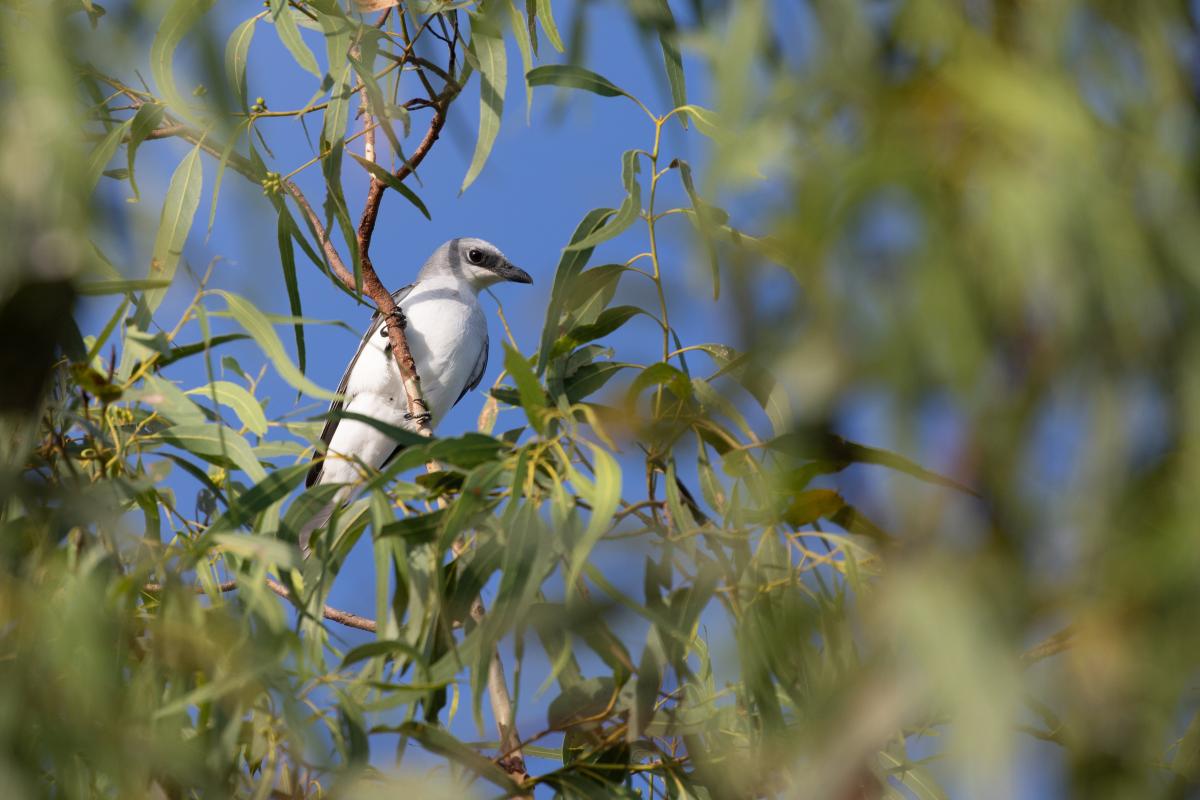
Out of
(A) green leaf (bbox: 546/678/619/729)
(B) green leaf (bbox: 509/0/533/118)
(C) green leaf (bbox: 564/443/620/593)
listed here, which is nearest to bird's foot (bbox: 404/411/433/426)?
(B) green leaf (bbox: 509/0/533/118)

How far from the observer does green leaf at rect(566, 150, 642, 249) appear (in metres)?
2.35

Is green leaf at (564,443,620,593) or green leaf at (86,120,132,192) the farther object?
green leaf at (86,120,132,192)

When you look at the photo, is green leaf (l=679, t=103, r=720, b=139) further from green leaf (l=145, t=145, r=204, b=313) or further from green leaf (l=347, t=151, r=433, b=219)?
green leaf (l=145, t=145, r=204, b=313)

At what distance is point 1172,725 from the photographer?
123 cm

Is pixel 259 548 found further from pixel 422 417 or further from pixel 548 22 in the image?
pixel 422 417

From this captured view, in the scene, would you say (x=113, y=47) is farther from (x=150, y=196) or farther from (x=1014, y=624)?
(x=1014, y=624)

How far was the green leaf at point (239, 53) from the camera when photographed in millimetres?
2809

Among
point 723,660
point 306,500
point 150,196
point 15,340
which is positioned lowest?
point 723,660

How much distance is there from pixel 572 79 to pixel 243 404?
2.97ft

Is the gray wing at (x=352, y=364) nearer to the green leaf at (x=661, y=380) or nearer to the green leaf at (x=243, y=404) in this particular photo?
the green leaf at (x=243, y=404)

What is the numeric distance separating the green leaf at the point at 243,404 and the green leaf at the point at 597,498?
2.54 ft

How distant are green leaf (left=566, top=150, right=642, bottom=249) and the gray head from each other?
126 inches

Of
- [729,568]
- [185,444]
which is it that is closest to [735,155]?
[729,568]

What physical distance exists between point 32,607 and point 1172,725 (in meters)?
1.43
